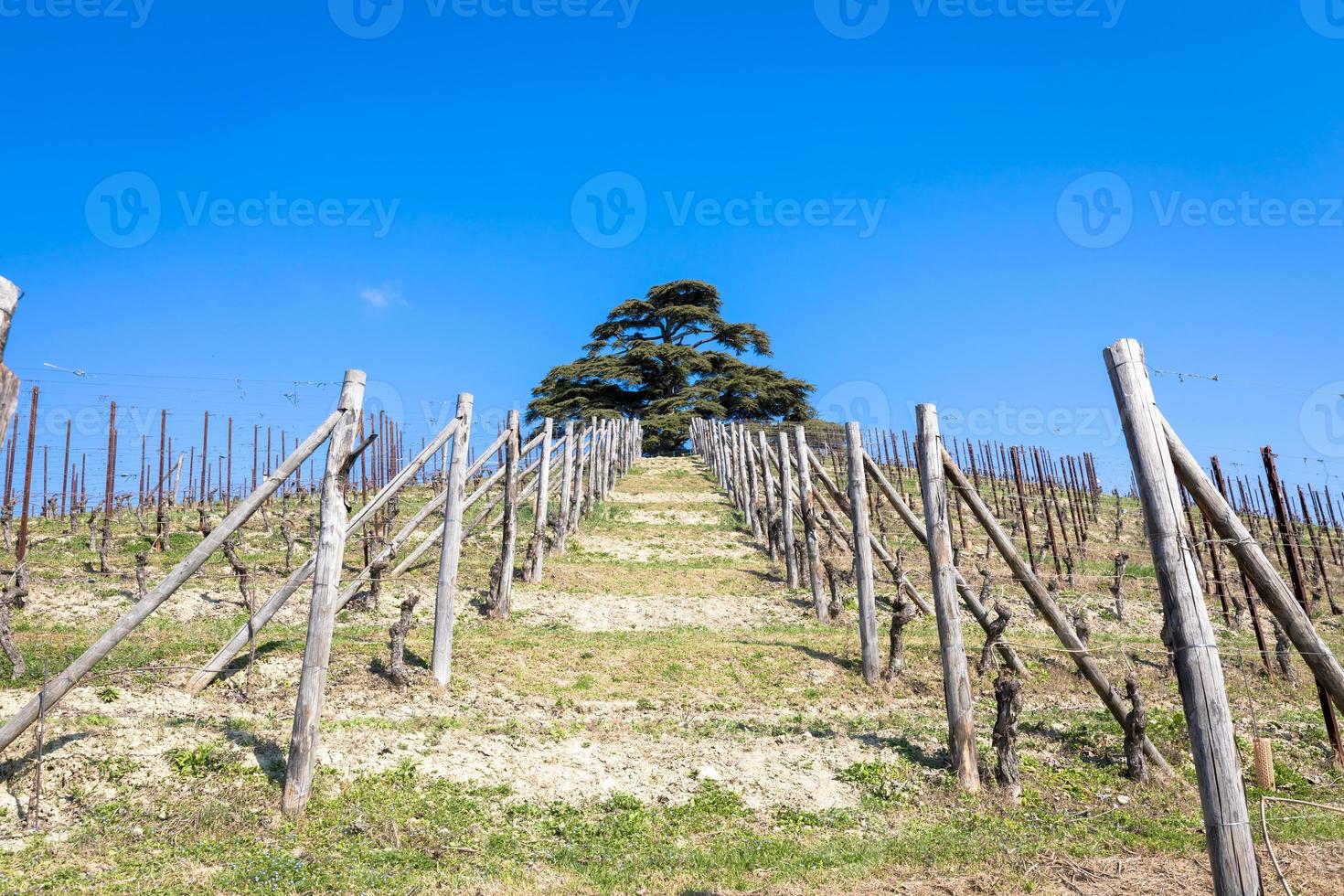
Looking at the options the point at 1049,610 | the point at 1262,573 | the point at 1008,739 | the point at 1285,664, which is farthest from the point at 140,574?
the point at 1285,664

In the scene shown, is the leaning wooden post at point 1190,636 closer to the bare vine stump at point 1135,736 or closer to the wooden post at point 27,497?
the bare vine stump at point 1135,736

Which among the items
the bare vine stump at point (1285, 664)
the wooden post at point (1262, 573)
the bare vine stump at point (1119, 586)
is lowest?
the bare vine stump at point (1285, 664)

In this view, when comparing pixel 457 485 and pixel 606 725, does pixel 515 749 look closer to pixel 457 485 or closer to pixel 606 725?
pixel 606 725

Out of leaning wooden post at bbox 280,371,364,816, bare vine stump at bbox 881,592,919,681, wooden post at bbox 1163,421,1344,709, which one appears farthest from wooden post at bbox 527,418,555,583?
wooden post at bbox 1163,421,1344,709

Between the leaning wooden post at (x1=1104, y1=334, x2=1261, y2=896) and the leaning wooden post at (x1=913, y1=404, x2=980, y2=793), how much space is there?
2956 mm

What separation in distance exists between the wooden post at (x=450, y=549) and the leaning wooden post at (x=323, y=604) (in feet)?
7.57

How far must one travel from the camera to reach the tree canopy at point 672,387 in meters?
41.2

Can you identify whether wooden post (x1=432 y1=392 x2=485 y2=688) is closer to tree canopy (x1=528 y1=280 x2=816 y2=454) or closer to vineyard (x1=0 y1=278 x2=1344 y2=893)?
vineyard (x1=0 y1=278 x2=1344 y2=893)

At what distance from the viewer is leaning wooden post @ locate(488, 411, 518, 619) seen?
11.8 m

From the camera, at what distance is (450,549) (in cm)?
974

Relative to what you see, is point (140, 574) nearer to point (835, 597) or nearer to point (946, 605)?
point (835, 597)

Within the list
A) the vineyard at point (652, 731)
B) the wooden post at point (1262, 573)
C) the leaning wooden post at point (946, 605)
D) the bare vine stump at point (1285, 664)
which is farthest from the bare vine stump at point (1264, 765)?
the bare vine stump at point (1285, 664)

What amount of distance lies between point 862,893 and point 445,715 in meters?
4.61

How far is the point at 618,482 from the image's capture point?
96.9ft
